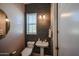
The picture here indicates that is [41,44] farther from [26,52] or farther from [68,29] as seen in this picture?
[68,29]

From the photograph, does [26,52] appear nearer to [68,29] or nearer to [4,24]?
[4,24]

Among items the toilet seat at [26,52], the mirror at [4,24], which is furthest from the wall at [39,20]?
the mirror at [4,24]

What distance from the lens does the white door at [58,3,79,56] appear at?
4.42 feet

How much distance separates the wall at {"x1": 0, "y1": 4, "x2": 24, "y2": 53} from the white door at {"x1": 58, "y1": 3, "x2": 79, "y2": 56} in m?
0.52

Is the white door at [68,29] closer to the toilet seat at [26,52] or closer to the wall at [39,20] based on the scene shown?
the wall at [39,20]

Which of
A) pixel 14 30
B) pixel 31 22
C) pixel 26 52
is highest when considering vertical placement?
pixel 31 22

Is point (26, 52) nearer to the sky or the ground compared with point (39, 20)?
nearer to the ground

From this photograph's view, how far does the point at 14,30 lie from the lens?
1.54 meters

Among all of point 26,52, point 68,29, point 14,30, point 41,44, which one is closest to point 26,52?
point 26,52

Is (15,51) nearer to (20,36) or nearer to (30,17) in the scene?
(20,36)

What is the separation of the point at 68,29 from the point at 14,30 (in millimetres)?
718

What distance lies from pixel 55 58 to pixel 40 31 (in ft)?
1.34

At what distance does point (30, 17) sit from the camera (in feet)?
5.07

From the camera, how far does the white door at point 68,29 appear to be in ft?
4.42
